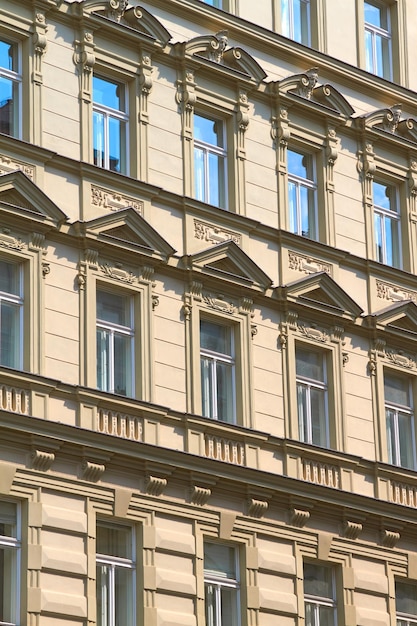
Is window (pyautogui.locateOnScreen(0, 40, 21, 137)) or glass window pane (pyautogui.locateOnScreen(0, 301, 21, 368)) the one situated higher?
window (pyautogui.locateOnScreen(0, 40, 21, 137))

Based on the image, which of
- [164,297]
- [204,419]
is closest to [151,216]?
[164,297]

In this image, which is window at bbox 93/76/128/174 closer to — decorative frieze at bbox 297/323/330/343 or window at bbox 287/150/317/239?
window at bbox 287/150/317/239

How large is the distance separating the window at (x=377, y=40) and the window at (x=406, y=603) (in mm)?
10586

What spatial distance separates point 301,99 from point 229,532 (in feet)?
29.1

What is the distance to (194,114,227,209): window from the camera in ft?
111

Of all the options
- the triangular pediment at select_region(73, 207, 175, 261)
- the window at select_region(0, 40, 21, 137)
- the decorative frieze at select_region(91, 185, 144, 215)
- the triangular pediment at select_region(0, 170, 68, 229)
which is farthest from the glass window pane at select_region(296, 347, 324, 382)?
the window at select_region(0, 40, 21, 137)

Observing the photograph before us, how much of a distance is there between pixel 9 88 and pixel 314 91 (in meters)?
7.21

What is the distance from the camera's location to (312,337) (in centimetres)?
3428

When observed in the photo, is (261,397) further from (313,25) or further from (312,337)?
(313,25)

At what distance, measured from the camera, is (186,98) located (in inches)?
1321

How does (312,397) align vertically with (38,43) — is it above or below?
below

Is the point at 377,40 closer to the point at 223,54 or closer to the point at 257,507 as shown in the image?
the point at 223,54

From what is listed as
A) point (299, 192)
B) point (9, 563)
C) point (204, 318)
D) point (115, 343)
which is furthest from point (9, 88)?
point (9, 563)

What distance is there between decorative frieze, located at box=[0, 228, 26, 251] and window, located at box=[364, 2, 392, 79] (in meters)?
10.8
